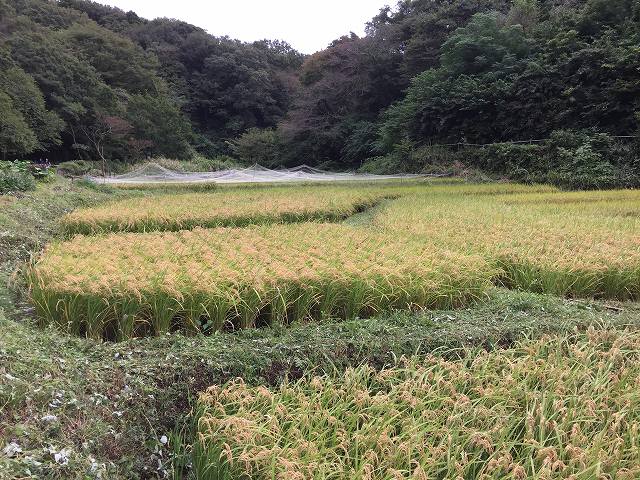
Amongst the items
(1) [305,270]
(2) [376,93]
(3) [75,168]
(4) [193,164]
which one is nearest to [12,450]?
(1) [305,270]

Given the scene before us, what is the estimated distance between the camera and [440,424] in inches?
91.0

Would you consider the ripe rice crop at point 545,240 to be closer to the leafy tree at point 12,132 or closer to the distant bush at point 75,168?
the leafy tree at point 12,132

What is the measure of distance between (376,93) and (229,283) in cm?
2848

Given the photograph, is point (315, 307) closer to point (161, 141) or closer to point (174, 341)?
point (174, 341)

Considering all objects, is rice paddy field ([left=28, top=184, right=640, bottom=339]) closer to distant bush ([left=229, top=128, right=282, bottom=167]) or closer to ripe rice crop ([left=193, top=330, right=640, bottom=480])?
ripe rice crop ([left=193, top=330, right=640, bottom=480])

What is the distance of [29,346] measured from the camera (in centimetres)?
271

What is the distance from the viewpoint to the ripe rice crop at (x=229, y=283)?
3430 mm

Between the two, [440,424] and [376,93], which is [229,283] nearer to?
[440,424]

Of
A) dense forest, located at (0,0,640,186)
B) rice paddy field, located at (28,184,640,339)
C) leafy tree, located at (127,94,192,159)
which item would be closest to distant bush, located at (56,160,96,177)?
dense forest, located at (0,0,640,186)

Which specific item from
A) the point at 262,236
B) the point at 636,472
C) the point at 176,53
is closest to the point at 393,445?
the point at 636,472

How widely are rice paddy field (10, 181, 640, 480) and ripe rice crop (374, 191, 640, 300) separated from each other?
1.1 inches

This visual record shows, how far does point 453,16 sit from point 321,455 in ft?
93.5

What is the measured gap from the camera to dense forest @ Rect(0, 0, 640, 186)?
57.5 ft

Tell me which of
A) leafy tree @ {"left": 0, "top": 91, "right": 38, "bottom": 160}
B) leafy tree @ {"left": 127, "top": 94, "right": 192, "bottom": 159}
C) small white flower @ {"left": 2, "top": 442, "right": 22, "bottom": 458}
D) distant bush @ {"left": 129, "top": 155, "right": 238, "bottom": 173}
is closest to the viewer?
small white flower @ {"left": 2, "top": 442, "right": 22, "bottom": 458}
